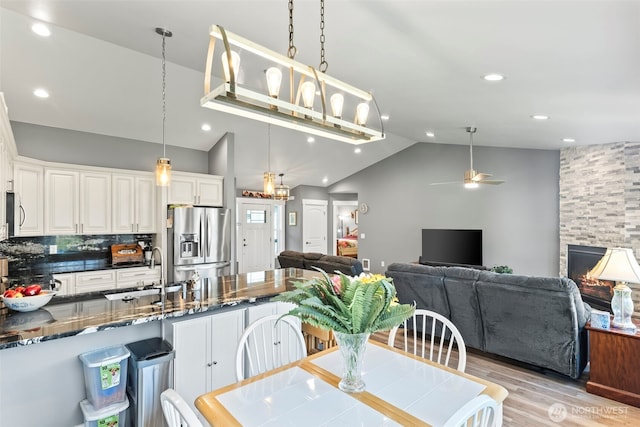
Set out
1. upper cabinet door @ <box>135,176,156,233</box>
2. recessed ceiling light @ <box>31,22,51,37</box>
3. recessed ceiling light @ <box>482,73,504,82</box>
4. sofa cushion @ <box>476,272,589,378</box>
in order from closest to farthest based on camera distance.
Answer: recessed ceiling light @ <box>482,73,504,82</box> → recessed ceiling light @ <box>31,22,51,37</box> → sofa cushion @ <box>476,272,589,378</box> → upper cabinet door @ <box>135,176,156,233</box>

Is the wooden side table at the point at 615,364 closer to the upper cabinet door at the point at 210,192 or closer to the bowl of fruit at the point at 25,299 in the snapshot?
the bowl of fruit at the point at 25,299

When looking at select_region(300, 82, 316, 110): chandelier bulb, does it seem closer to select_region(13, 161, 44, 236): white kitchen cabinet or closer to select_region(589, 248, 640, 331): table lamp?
select_region(589, 248, 640, 331): table lamp

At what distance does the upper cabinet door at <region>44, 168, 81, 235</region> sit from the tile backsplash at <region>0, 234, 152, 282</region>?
0.32 m

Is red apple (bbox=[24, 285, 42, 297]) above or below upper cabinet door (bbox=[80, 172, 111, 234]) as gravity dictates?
below

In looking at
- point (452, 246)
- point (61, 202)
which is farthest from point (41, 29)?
point (452, 246)

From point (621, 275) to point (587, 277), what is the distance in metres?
2.59

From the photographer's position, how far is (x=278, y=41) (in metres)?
2.57

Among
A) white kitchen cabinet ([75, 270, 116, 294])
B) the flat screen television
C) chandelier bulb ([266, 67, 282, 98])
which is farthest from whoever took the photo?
the flat screen television

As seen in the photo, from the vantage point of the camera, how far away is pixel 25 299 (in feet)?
6.59

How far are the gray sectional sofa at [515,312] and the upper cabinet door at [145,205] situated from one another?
3.96 m

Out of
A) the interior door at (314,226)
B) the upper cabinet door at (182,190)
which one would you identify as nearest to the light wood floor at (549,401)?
the upper cabinet door at (182,190)

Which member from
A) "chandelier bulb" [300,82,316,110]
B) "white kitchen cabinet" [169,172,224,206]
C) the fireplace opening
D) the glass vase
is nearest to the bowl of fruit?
the glass vase

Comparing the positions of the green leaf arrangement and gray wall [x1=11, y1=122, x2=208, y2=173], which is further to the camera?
gray wall [x1=11, y1=122, x2=208, y2=173]

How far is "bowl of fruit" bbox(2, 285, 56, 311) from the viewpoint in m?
2.00
